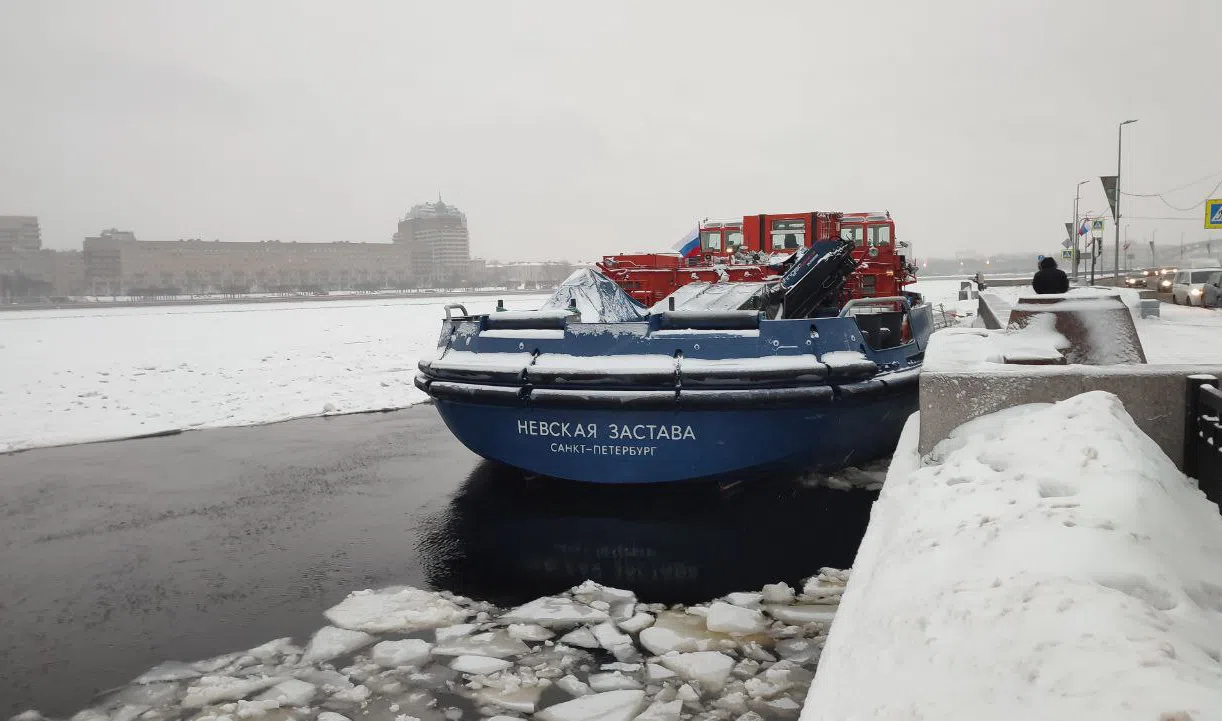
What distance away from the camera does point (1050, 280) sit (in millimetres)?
7000

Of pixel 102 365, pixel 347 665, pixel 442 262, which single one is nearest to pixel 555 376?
pixel 347 665

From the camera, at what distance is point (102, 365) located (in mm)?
18312

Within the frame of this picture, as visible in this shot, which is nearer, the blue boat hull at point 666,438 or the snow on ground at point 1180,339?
the blue boat hull at point 666,438

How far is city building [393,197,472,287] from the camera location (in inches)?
6412

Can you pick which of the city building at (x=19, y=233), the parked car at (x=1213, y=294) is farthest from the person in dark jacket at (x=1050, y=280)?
the city building at (x=19, y=233)

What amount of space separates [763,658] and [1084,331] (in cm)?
289

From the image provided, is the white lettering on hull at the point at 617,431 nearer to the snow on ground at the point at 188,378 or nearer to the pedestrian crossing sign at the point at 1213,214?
the snow on ground at the point at 188,378

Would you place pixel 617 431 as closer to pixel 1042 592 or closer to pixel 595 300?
pixel 595 300

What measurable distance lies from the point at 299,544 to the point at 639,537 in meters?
2.73

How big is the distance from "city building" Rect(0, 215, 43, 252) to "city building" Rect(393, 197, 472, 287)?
243 ft

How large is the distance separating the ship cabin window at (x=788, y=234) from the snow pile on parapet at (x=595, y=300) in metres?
4.76

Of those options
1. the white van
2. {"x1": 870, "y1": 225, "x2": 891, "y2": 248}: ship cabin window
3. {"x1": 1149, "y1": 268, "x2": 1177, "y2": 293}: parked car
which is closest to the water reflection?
{"x1": 870, "y1": 225, "x2": 891, "y2": 248}: ship cabin window

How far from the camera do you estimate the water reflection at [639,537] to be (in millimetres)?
5484

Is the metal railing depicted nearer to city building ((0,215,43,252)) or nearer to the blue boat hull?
the blue boat hull
